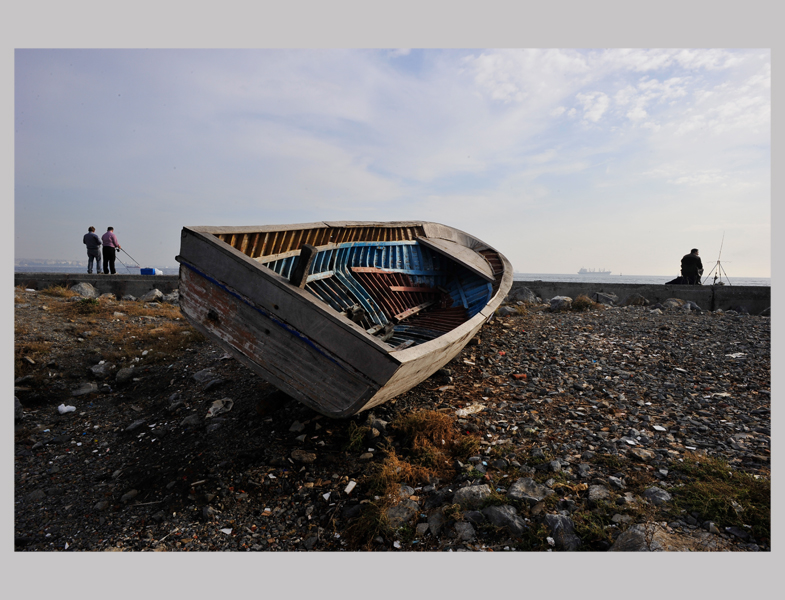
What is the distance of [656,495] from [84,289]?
42.4 feet

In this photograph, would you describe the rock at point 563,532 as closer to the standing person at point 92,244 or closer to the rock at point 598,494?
the rock at point 598,494

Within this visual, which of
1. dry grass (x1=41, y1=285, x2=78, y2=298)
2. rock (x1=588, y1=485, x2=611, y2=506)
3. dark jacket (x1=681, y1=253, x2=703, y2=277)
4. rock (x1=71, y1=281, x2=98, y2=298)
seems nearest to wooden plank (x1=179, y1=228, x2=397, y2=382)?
rock (x1=588, y1=485, x2=611, y2=506)

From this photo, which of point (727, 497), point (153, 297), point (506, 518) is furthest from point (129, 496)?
point (153, 297)

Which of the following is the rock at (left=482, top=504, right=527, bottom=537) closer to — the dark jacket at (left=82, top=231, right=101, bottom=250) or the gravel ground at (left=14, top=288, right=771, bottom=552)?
the gravel ground at (left=14, top=288, right=771, bottom=552)

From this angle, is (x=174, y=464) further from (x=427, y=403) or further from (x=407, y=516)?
(x=427, y=403)

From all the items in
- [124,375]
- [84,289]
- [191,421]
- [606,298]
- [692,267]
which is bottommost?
[191,421]

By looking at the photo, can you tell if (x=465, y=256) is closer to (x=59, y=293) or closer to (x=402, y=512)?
(x=402, y=512)

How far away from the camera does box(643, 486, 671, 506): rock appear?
298 cm

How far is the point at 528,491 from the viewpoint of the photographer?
3121 mm

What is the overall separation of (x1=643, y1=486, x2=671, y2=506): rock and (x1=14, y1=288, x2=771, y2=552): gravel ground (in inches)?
0.6

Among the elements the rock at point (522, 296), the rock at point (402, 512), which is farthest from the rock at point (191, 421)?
the rock at point (522, 296)

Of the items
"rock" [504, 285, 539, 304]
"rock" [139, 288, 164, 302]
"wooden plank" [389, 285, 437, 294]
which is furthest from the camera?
"rock" [504, 285, 539, 304]

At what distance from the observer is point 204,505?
10.7ft

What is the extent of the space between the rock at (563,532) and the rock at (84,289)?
11.8 metres
